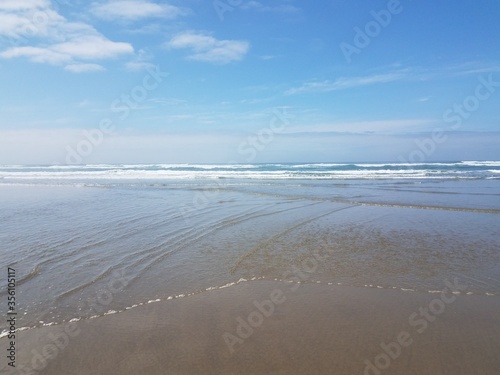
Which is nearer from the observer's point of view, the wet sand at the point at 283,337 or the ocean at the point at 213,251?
the wet sand at the point at 283,337

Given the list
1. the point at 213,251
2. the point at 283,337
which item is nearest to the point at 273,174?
the point at 213,251

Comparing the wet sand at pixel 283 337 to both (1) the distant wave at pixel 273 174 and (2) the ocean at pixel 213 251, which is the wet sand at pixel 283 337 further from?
(1) the distant wave at pixel 273 174

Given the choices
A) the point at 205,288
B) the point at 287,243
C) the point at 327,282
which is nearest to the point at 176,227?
the point at 287,243

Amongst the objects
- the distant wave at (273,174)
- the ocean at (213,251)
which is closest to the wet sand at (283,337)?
the ocean at (213,251)

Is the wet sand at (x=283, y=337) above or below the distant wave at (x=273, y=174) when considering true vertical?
below

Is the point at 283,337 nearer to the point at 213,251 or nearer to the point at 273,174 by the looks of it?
the point at 213,251

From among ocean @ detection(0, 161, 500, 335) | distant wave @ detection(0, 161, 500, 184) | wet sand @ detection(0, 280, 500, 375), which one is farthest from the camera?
distant wave @ detection(0, 161, 500, 184)

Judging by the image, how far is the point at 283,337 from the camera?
161 inches

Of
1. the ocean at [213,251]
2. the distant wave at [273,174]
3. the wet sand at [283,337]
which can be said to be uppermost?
the distant wave at [273,174]

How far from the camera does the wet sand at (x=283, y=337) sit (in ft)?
11.6

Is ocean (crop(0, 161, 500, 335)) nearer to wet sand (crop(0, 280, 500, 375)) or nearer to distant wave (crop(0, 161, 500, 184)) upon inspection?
wet sand (crop(0, 280, 500, 375))

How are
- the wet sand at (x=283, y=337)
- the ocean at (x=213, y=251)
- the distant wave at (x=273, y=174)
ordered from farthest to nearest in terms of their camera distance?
the distant wave at (x=273, y=174) < the ocean at (x=213, y=251) < the wet sand at (x=283, y=337)

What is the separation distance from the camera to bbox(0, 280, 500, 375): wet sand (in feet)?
11.6

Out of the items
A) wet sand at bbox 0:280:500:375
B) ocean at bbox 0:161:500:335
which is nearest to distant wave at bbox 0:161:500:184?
ocean at bbox 0:161:500:335
